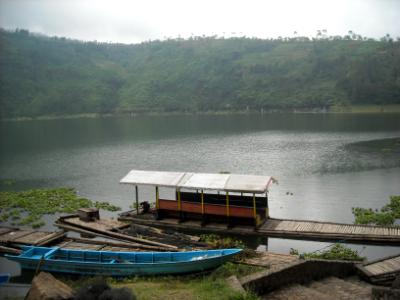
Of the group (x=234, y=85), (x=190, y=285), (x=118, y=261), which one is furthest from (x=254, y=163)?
(x=234, y=85)

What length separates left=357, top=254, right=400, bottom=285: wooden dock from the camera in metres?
14.5

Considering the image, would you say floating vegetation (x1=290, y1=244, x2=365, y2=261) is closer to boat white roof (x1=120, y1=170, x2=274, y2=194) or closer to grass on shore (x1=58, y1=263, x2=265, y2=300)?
boat white roof (x1=120, y1=170, x2=274, y2=194)

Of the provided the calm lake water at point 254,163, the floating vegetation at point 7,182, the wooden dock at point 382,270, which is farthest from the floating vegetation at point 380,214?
the floating vegetation at point 7,182

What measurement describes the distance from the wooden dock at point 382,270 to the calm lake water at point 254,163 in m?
4.86

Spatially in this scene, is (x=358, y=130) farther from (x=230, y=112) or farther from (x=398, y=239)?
(x=230, y=112)

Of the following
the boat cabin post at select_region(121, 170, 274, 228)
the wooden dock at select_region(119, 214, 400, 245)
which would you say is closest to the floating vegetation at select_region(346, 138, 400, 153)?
the wooden dock at select_region(119, 214, 400, 245)

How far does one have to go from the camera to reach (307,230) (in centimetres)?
2247

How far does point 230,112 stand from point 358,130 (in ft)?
245

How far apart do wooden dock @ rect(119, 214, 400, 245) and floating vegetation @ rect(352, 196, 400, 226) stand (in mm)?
3225

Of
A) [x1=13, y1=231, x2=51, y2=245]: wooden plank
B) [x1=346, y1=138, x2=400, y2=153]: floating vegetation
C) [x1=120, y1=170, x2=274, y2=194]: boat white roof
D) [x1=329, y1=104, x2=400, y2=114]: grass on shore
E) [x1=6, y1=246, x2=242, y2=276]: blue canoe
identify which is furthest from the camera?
[x1=329, y1=104, x2=400, y2=114]: grass on shore

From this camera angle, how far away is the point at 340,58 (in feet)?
536

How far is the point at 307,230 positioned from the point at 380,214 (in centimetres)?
689

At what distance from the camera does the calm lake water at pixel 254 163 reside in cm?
3178

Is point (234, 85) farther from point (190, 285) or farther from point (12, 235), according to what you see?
point (190, 285)
